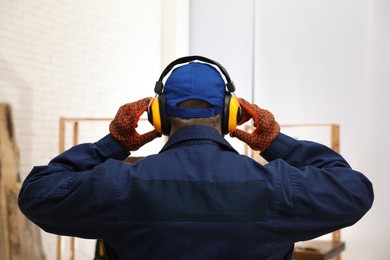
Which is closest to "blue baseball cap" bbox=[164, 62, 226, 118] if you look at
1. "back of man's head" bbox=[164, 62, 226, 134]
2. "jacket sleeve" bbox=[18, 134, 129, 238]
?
"back of man's head" bbox=[164, 62, 226, 134]

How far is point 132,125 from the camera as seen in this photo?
4.30ft

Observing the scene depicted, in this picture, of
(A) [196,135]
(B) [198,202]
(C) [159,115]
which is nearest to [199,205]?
(B) [198,202]

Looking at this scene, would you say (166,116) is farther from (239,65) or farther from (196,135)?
(239,65)

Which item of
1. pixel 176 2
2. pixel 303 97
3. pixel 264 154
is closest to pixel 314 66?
pixel 303 97

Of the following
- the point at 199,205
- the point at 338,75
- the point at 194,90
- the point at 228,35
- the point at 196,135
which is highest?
the point at 228,35

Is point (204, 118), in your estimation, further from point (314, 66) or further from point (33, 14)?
point (314, 66)

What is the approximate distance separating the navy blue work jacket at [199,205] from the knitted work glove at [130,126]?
0.20 meters

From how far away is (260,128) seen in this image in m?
1.34

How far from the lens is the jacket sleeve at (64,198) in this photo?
1081mm

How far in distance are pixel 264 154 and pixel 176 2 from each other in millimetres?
4562

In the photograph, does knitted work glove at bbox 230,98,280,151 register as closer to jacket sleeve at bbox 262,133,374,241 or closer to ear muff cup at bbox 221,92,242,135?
ear muff cup at bbox 221,92,242,135

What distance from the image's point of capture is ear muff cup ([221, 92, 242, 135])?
122 cm

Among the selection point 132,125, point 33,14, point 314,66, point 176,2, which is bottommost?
point 132,125

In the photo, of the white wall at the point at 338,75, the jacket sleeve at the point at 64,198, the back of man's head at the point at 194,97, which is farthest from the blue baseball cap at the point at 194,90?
the white wall at the point at 338,75
